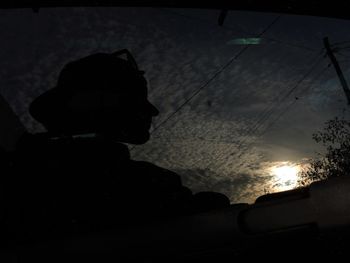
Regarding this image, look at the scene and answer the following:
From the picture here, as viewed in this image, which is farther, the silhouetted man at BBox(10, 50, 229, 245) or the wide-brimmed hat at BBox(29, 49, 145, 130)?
the wide-brimmed hat at BBox(29, 49, 145, 130)

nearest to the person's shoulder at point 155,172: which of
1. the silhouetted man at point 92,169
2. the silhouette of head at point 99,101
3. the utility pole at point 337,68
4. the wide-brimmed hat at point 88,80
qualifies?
the silhouetted man at point 92,169

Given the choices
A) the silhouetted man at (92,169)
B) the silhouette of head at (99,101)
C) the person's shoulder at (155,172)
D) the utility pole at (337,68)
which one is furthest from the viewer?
the utility pole at (337,68)

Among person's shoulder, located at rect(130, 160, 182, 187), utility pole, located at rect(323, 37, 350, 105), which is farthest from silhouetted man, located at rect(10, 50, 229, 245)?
utility pole, located at rect(323, 37, 350, 105)

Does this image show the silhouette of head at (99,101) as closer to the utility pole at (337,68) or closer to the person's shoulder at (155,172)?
the person's shoulder at (155,172)

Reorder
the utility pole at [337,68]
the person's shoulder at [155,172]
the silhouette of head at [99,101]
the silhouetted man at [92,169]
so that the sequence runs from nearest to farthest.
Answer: the silhouetted man at [92,169] < the person's shoulder at [155,172] < the silhouette of head at [99,101] < the utility pole at [337,68]

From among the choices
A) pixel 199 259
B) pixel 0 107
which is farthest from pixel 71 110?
pixel 0 107

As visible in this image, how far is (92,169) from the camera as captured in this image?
1.70m

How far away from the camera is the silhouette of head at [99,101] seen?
2020mm

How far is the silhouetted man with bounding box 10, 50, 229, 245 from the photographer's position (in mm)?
1570

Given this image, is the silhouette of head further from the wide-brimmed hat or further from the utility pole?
the utility pole

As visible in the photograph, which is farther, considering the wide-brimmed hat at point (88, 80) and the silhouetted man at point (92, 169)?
the wide-brimmed hat at point (88, 80)

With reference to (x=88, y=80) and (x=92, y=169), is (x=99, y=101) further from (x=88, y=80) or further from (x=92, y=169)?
(x=92, y=169)

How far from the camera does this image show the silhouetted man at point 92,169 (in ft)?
5.15

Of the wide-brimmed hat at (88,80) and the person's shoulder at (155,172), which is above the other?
the wide-brimmed hat at (88,80)
